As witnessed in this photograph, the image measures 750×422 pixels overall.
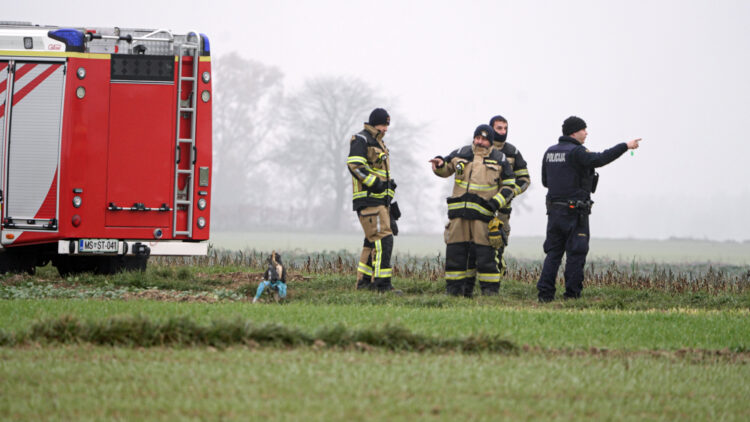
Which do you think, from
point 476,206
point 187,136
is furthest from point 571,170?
point 187,136

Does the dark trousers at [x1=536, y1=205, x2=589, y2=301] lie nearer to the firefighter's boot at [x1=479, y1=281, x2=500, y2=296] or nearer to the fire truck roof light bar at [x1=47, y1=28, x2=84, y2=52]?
the firefighter's boot at [x1=479, y1=281, x2=500, y2=296]

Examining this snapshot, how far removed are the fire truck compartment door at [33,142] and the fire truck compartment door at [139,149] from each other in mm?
716

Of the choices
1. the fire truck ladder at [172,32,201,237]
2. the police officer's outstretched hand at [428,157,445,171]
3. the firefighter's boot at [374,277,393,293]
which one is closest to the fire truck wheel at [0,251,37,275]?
the fire truck ladder at [172,32,201,237]

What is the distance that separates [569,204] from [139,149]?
5.56 metres


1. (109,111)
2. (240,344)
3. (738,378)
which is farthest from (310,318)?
(109,111)

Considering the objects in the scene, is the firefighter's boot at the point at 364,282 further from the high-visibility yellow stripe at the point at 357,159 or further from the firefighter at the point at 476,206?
the high-visibility yellow stripe at the point at 357,159

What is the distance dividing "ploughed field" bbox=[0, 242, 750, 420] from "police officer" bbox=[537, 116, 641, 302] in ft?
5.41

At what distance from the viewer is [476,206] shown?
38.9ft

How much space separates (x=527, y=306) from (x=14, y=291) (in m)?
6.07

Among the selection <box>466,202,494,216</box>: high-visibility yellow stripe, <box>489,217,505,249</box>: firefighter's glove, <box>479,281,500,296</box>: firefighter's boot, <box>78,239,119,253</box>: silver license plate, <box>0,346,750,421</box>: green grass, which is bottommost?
<box>0,346,750,421</box>: green grass

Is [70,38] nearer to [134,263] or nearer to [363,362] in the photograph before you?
[134,263]

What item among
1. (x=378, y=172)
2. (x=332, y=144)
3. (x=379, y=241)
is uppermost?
(x=332, y=144)

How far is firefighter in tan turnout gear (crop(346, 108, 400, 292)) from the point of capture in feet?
39.7

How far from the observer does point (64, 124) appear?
40.1 feet
